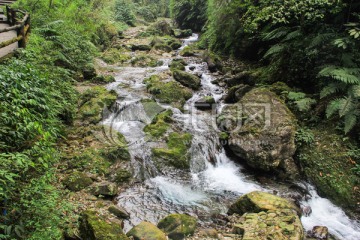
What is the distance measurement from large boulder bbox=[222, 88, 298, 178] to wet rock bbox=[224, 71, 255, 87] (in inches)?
90.7

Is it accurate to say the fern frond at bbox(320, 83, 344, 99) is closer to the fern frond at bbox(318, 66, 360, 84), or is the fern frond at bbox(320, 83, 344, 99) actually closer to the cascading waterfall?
the fern frond at bbox(318, 66, 360, 84)

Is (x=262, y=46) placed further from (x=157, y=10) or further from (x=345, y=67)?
(x=157, y=10)

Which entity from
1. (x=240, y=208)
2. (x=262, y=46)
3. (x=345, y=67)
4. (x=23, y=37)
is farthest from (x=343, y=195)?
(x=23, y=37)

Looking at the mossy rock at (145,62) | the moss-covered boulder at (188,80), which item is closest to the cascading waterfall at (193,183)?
the moss-covered boulder at (188,80)

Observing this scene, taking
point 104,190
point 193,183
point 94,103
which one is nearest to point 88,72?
point 94,103

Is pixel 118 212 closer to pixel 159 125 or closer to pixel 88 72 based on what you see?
pixel 159 125

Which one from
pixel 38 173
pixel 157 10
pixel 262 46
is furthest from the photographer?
pixel 157 10

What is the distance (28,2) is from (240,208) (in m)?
12.5

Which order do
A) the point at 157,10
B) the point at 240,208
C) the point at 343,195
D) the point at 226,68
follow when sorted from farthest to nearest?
1. the point at 157,10
2. the point at 226,68
3. the point at 343,195
4. the point at 240,208

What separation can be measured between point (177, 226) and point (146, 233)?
0.67 meters

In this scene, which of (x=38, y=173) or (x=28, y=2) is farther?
(x=28, y=2)

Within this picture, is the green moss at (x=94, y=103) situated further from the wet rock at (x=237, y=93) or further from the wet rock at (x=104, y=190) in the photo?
the wet rock at (x=237, y=93)

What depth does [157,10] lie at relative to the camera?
42906 mm

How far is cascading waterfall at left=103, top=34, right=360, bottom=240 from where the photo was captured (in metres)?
5.73
